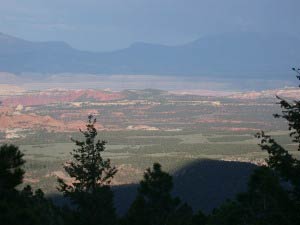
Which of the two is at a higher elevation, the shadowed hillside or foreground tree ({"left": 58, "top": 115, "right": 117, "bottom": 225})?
foreground tree ({"left": 58, "top": 115, "right": 117, "bottom": 225})

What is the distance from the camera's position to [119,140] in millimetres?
123438

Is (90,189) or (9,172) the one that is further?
(90,189)

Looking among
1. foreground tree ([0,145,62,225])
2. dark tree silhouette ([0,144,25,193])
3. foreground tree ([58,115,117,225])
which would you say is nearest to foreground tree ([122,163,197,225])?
foreground tree ([58,115,117,225])

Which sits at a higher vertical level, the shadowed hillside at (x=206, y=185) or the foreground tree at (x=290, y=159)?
the foreground tree at (x=290, y=159)

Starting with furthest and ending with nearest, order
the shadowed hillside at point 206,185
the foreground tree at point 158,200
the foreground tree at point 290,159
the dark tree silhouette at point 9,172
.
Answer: the shadowed hillside at point 206,185
the foreground tree at point 158,200
the dark tree silhouette at point 9,172
the foreground tree at point 290,159

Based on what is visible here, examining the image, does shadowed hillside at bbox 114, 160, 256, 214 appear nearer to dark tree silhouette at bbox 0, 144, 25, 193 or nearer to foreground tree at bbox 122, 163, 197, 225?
foreground tree at bbox 122, 163, 197, 225

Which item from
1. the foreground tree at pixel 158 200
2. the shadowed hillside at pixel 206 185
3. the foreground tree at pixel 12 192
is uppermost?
the foreground tree at pixel 12 192

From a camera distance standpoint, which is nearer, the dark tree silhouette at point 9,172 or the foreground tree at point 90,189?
the dark tree silhouette at point 9,172

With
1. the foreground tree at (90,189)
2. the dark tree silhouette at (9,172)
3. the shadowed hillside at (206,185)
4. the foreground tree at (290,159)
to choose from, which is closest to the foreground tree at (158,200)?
the foreground tree at (90,189)

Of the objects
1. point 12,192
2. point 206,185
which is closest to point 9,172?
point 12,192

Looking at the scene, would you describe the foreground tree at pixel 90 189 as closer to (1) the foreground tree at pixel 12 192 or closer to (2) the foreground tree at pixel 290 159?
(1) the foreground tree at pixel 12 192

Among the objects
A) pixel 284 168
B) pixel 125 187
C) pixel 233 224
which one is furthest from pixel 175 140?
pixel 284 168

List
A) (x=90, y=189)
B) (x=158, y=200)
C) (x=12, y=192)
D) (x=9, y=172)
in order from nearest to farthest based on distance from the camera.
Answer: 1. (x=9, y=172)
2. (x=12, y=192)
3. (x=158, y=200)
4. (x=90, y=189)

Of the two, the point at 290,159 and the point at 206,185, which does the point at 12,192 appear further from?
the point at 206,185
